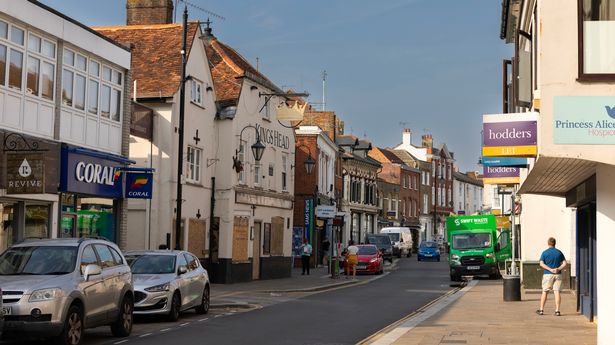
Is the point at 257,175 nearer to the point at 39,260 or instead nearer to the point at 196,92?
the point at 196,92

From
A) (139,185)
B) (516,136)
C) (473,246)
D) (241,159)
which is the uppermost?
(241,159)

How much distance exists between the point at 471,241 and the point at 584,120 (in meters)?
32.4

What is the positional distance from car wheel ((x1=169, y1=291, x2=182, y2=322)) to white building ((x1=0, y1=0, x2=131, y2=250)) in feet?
14.0

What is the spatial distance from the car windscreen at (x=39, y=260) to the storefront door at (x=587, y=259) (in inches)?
389

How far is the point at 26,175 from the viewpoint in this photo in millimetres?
21562

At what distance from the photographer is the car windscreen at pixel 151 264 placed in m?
20.9

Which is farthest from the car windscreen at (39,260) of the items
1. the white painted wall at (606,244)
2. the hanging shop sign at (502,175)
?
the hanging shop sign at (502,175)

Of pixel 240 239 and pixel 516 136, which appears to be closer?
pixel 516 136

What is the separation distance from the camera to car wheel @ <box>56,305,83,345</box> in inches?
562

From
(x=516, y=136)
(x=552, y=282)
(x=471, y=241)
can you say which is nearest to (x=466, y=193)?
(x=471, y=241)

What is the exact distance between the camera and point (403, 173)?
10100 cm

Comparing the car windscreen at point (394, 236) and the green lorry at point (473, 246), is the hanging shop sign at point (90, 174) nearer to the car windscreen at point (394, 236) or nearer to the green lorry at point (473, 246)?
the green lorry at point (473, 246)

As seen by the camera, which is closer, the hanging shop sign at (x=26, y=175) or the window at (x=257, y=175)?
the hanging shop sign at (x=26, y=175)

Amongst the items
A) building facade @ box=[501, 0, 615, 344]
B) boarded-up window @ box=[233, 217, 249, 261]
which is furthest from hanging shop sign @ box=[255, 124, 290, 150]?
building facade @ box=[501, 0, 615, 344]
